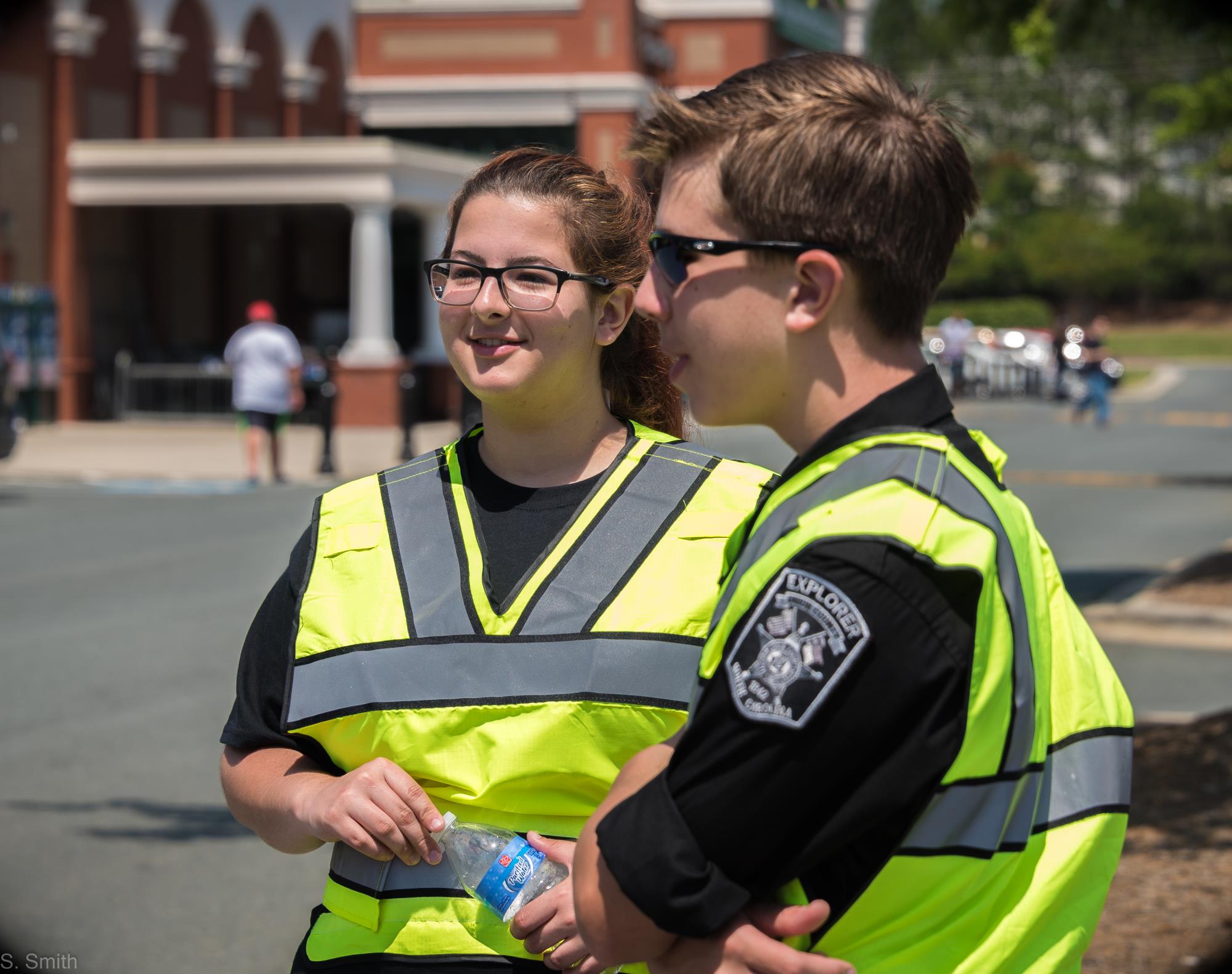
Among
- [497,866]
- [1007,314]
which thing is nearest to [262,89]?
[497,866]

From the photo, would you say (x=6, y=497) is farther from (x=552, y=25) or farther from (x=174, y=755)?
(x=552, y=25)

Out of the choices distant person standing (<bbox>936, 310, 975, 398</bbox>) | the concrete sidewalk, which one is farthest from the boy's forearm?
distant person standing (<bbox>936, 310, 975, 398</bbox>)

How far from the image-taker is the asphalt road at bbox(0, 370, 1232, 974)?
5395mm

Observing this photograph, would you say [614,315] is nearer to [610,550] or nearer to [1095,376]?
[610,550]

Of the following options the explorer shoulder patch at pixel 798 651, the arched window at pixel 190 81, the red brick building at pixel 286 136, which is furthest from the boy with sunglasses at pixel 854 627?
the arched window at pixel 190 81

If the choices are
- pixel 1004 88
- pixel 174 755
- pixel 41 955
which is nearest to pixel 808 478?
Answer: pixel 41 955

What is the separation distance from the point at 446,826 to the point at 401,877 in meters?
0.12

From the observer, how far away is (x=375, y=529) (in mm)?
2434

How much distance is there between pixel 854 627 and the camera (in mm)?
1536

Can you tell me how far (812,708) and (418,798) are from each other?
83 cm

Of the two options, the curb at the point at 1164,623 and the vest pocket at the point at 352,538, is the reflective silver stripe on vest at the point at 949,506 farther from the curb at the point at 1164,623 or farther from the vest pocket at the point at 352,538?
the curb at the point at 1164,623

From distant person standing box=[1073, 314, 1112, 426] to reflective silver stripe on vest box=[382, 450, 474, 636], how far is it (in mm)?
25290

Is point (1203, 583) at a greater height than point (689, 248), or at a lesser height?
lesser

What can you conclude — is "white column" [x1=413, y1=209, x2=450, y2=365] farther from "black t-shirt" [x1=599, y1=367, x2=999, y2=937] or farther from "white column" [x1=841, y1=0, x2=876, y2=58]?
"black t-shirt" [x1=599, y1=367, x2=999, y2=937]
